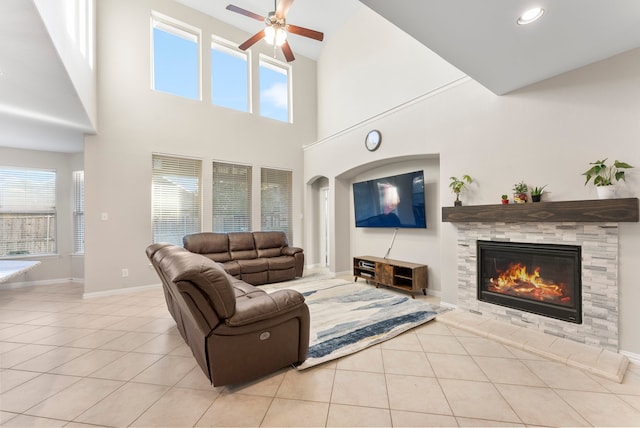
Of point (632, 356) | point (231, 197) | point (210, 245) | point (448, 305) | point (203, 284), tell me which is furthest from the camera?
point (231, 197)

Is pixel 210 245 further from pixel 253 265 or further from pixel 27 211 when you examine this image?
pixel 27 211

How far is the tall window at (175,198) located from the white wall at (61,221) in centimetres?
182

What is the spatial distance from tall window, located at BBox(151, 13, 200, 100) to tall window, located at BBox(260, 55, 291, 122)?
1413 millimetres

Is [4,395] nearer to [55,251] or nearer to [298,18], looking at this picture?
[55,251]

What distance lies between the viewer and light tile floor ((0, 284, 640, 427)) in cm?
163

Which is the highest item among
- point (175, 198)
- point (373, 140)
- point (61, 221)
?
point (373, 140)

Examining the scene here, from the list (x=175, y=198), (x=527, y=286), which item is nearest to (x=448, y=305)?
(x=527, y=286)

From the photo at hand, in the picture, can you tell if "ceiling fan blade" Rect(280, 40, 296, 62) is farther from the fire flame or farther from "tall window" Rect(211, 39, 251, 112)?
the fire flame

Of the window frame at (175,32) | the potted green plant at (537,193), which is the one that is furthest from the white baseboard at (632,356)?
the window frame at (175,32)

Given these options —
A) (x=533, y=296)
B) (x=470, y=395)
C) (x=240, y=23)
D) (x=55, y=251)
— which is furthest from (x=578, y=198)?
(x=55, y=251)

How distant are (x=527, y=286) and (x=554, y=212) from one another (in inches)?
34.4

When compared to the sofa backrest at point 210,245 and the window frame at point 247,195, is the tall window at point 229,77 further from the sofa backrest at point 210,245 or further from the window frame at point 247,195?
the sofa backrest at point 210,245

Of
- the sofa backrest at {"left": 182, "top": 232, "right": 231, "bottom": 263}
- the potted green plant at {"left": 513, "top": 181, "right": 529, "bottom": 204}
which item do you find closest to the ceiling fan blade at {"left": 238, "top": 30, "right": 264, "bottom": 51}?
the sofa backrest at {"left": 182, "top": 232, "right": 231, "bottom": 263}

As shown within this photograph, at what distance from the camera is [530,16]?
1.81 metres
